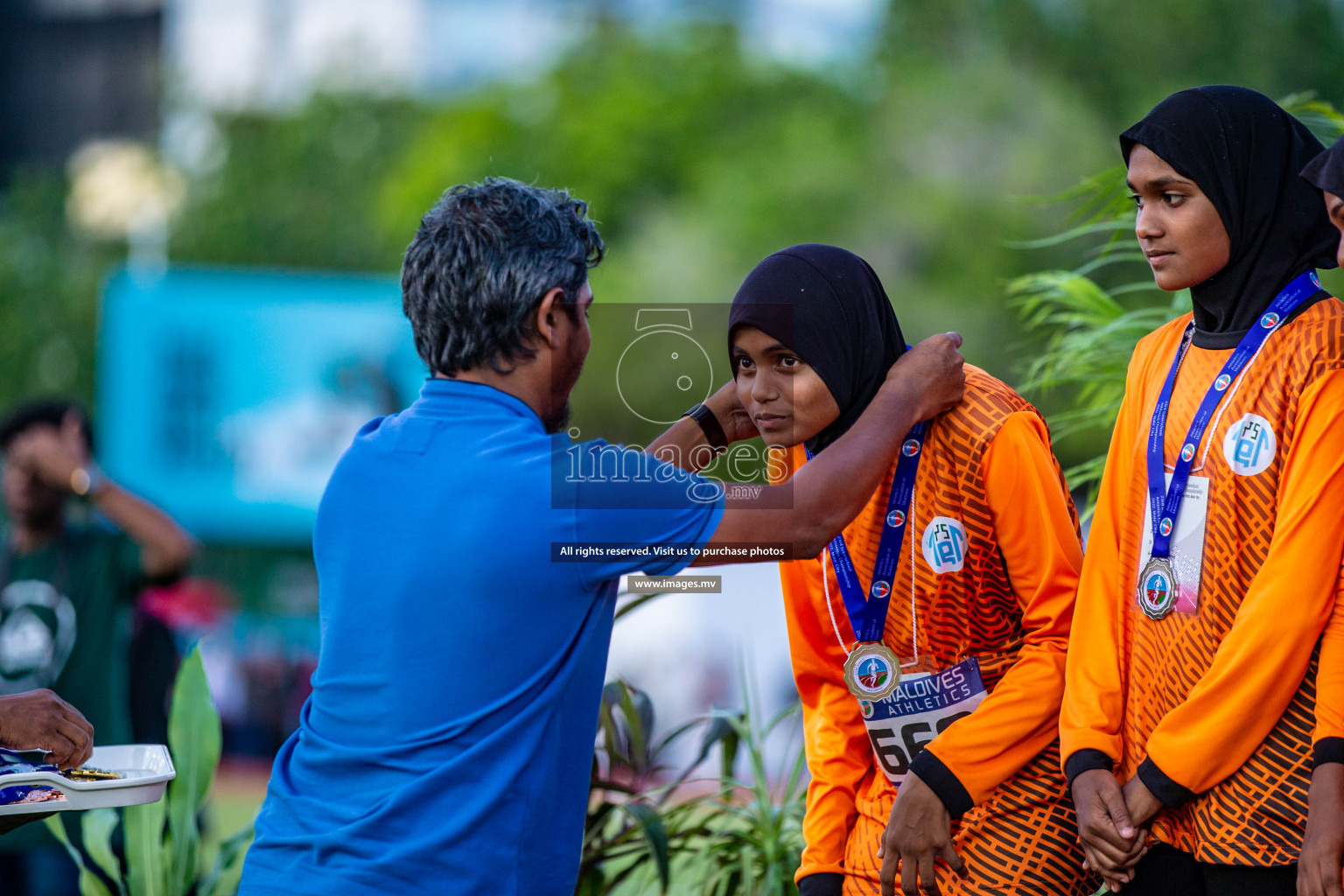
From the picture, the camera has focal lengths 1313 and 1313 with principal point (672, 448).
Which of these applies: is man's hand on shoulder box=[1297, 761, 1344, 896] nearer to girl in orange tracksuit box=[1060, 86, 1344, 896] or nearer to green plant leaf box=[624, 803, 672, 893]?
girl in orange tracksuit box=[1060, 86, 1344, 896]

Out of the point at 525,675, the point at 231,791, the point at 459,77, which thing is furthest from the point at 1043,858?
the point at 459,77

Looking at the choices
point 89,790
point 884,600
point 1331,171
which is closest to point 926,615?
point 884,600

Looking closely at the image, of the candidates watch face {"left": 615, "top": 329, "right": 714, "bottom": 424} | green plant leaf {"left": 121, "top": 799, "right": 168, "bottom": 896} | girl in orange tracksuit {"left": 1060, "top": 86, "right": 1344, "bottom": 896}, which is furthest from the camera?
green plant leaf {"left": 121, "top": 799, "right": 168, "bottom": 896}

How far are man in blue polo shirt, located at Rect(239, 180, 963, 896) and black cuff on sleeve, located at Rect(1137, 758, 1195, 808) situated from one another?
0.59 meters

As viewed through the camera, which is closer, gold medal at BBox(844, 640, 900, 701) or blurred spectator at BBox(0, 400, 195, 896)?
gold medal at BBox(844, 640, 900, 701)

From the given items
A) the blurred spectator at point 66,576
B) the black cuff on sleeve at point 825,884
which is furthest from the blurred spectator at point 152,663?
the black cuff on sleeve at point 825,884

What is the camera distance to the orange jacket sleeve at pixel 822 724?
246cm

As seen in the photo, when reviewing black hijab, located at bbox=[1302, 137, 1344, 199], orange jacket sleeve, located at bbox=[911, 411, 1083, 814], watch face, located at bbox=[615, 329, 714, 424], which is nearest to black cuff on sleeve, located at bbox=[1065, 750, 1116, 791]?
orange jacket sleeve, located at bbox=[911, 411, 1083, 814]

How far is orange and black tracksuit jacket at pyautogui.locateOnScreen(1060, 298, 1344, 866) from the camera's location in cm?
187

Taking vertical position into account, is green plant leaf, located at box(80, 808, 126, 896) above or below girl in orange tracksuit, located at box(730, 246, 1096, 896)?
below

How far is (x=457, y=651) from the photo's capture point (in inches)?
75.5

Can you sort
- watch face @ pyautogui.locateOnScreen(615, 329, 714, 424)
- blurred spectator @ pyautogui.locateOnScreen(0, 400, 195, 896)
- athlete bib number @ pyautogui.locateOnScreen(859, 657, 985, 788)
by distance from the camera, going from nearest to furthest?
athlete bib number @ pyautogui.locateOnScreen(859, 657, 985, 788) → watch face @ pyautogui.locateOnScreen(615, 329, 714, 424) → blurred spectator @ pyautogui.locateOnScreen(0, 400, 195, 896)

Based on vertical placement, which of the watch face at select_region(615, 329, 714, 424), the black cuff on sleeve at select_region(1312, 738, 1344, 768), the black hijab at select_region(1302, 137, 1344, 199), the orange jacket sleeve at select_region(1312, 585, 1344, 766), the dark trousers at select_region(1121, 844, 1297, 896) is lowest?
the dark trousers at select_region(1121, 844, 1297, 896)

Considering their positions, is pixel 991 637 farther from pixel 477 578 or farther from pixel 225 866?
pixel 225 866
